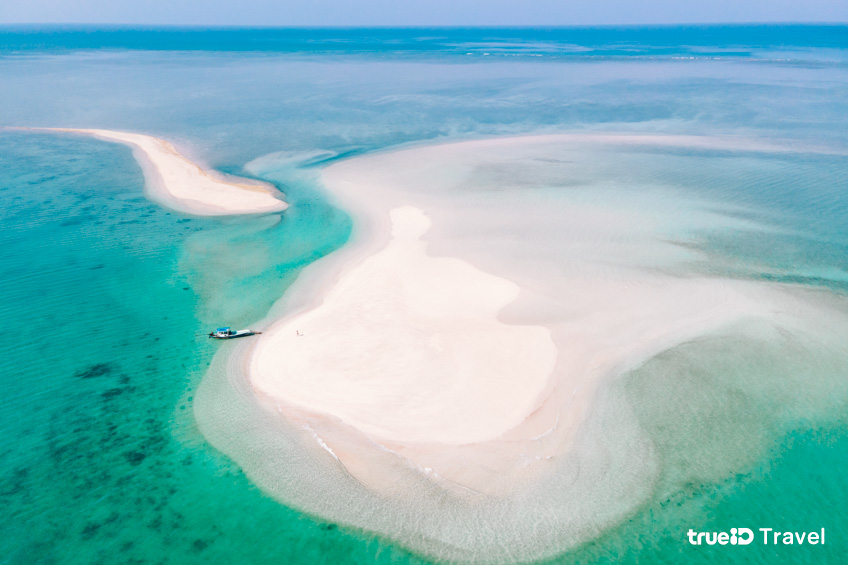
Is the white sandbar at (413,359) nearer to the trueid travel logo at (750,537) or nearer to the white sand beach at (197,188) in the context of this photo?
the trueid travel logo at (750,537)

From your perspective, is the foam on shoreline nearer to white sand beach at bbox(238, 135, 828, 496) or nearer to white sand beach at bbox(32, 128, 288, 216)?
white sand beach at bbox(238, 135, 828, 496)

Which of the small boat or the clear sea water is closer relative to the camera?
the clear sea water

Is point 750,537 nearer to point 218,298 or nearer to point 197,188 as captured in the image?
point 218,298

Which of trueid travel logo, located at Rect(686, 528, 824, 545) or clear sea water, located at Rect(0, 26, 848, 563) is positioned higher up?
clear sea water, located at Rect(0, 26, 848, 563)

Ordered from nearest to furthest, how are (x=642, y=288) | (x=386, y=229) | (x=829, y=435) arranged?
1. (x=829, y=435)
2. (x=642, y=288)
3. (x=386, y=229)

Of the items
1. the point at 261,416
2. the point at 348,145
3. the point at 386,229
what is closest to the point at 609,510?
the point at 261,416

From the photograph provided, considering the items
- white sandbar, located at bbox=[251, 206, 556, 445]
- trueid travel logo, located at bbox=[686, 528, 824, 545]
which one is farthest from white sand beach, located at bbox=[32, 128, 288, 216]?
trueid travel logo, located at bbox=[686, 528, 824, 545]

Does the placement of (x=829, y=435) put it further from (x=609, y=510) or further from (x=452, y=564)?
(x=452, y=564)
